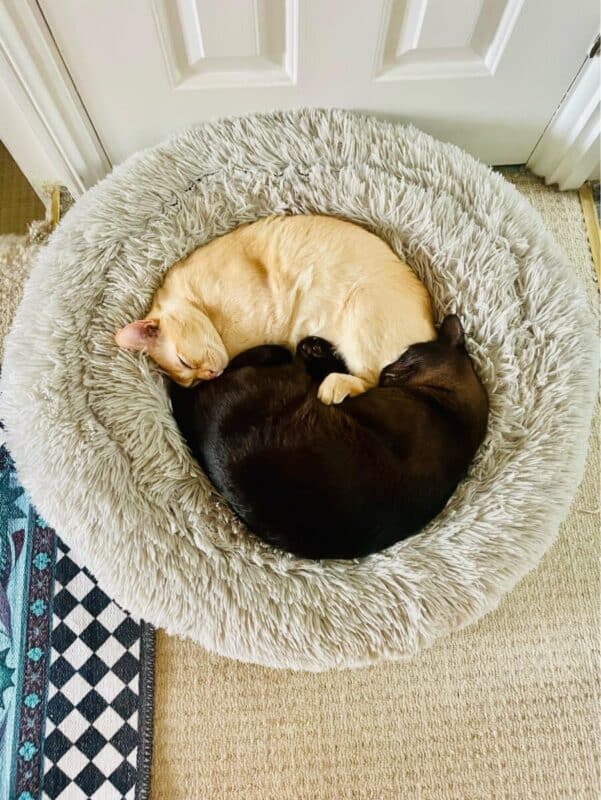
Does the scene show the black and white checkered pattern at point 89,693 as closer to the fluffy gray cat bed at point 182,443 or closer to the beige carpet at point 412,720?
the beige carpet at point 412,720

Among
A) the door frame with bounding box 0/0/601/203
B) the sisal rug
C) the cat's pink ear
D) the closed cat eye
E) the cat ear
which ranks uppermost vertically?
the door frame with bounding box 0/0/601/203

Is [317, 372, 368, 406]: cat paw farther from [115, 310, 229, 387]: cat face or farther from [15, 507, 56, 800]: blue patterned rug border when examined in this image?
[15, 507, 56, 800]: blue patterned rug border

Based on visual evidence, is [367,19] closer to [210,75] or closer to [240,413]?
[210,75]

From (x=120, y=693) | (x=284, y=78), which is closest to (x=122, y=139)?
(x=284, y=78)

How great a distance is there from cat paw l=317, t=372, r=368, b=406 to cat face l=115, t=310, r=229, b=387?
0.56 ft

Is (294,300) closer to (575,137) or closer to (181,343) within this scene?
(181,343)

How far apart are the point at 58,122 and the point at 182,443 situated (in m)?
0.61

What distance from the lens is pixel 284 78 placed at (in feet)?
3.60

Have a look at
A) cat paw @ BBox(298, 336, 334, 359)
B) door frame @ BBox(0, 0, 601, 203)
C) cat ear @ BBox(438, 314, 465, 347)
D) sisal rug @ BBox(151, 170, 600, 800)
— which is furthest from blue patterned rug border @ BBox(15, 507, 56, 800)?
cat ear @ BBox(438, 314, 465, 347)

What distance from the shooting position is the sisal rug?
1088 millimetres

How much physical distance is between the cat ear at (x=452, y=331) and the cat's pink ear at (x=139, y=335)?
46 centimetres

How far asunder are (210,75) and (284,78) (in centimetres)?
12

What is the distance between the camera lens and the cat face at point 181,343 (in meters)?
0.98

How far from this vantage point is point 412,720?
1.11m
